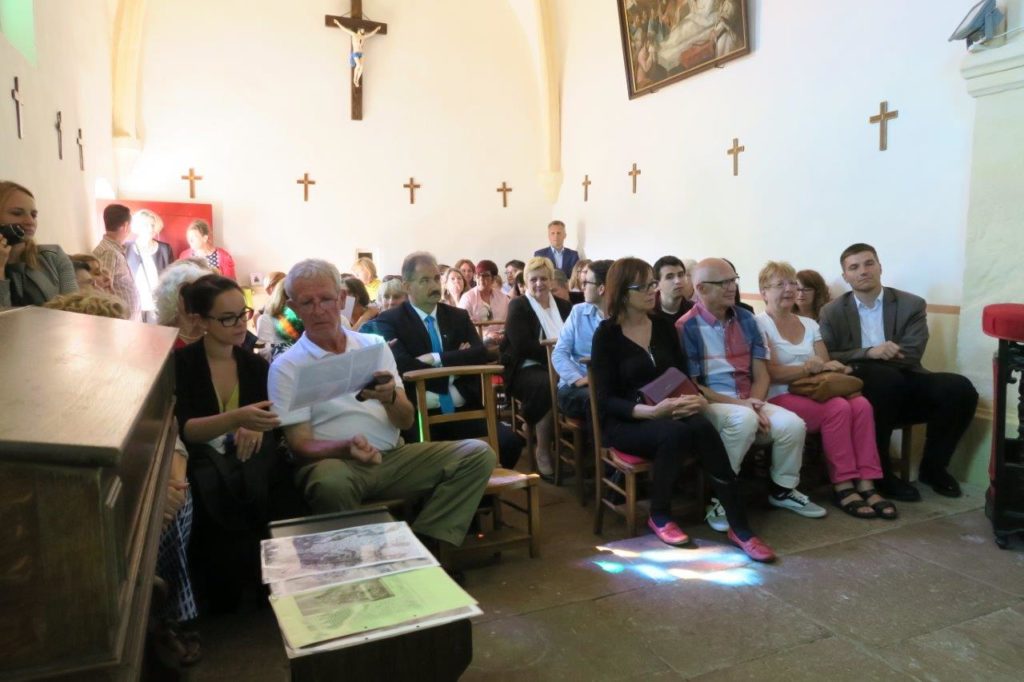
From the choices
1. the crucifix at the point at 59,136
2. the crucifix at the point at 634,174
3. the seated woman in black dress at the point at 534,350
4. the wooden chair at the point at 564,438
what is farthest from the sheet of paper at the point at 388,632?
the crucifix at the point at 634,174

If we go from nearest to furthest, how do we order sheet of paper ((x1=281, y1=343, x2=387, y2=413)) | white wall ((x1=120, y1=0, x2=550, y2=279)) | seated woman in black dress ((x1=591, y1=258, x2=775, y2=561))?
1. sheet of paper ((x1=281, y1=343, x2=387, y2=413))
2. seated woman in black dress ((x1=591, y1=258, x2=775, y2=561))
3. white wall ((x1=120, y1=0, x2=550, y2=279))

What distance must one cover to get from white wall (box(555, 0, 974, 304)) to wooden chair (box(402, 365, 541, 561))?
2966 millimetres

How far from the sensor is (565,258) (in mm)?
8164

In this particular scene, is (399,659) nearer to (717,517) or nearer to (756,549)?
(756,549)

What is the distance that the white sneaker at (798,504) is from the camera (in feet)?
10.9

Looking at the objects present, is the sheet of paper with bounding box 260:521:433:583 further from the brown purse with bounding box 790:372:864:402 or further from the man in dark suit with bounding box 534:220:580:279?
the man in dark suit with bounding box 534:220:580:279

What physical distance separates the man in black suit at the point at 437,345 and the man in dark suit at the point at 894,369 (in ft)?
6.51

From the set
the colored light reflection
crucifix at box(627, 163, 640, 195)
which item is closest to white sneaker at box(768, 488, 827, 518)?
the colored light reflection

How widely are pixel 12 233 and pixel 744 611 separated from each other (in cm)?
306

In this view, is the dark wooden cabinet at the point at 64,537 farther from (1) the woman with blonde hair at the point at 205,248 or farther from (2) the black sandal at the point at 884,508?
(1) the woman with blonde hair at the point at 205,248

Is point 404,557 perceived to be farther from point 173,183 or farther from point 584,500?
point 173,183

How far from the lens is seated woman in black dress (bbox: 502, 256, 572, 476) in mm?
3994

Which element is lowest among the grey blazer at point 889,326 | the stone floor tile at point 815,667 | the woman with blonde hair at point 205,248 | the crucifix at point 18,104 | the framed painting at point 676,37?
the stone floor tile at point 815,667

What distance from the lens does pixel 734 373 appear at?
3.47 metres
